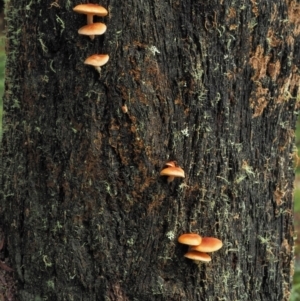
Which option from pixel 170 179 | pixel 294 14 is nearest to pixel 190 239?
pixel 170 179

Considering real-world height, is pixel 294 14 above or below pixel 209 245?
above

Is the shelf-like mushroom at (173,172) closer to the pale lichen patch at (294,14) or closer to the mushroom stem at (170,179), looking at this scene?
the mushroom stem at (170,179)

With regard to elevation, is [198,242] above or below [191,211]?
below

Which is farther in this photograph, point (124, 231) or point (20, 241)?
point (20, 241)

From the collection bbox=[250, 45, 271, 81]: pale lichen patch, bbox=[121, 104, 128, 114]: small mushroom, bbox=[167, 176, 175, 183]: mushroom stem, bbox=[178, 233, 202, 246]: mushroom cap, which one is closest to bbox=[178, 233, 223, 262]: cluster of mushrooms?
bbox=[178, 233, 202, 246]: mushroom cap

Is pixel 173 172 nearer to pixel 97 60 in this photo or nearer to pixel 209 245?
pixel 209 245

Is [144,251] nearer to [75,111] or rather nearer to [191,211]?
[191,211]

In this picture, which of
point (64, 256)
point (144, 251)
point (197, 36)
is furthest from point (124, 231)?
point (197, 36)
